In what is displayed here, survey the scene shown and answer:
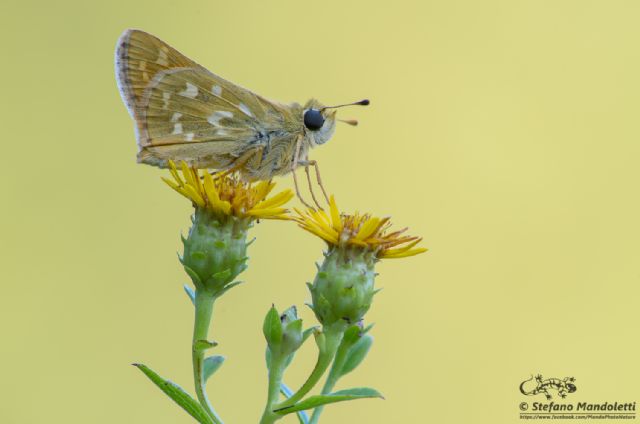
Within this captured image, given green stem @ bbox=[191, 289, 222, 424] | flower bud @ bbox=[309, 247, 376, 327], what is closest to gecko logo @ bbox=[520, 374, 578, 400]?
flower bud @ bbox=[309, 247, 376, 327]

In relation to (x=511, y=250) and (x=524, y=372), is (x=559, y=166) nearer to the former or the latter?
(x=511, y=250)

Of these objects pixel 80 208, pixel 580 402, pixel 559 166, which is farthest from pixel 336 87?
pixel 580 402

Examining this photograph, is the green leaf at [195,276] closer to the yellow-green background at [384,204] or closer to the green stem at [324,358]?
the green stem at [324,358]

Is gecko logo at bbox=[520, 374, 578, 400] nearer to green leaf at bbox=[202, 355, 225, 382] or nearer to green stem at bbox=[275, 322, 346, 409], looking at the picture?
green stem at bbox=[275, 322, 346, 409]

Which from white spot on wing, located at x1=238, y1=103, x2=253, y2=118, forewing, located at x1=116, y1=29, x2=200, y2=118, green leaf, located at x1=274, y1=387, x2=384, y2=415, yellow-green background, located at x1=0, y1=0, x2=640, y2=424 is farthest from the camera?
yellow-green background, located at x1=0, y1=0, x2=640, y2=424

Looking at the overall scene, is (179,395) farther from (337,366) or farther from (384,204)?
(384,204)

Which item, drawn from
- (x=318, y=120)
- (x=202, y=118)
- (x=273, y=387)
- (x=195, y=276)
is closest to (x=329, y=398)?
(x=273, y=387)

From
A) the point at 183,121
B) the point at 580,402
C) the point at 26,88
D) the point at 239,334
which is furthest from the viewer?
the point at 26,88

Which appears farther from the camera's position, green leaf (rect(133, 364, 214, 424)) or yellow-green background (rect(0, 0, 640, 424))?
yellow-green background (rect(0, 0, 640, 424))
